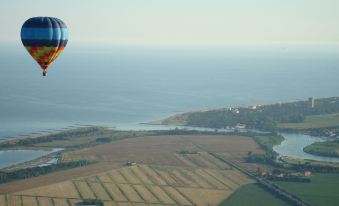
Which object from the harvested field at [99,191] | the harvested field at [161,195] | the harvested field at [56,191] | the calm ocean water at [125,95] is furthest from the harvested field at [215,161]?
the calm ocean water at [125,95]

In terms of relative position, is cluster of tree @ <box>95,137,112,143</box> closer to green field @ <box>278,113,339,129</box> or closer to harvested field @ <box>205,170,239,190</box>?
harvested field @ <box>205,170,239,190</box>

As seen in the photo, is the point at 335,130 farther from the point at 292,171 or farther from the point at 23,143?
the point at 23,143

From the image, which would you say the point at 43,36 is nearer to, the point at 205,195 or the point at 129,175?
the point at 205,195

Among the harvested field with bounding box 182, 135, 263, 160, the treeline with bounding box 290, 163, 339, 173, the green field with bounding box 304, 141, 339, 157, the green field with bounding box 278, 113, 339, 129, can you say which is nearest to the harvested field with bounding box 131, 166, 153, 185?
the harvested field with bounding box 182, 135, 263, 160

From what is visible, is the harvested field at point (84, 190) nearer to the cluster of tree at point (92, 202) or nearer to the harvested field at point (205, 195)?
the cluster of tree at point (92, 202)

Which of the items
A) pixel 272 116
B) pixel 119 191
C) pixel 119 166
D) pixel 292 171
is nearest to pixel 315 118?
pixel 272 116
